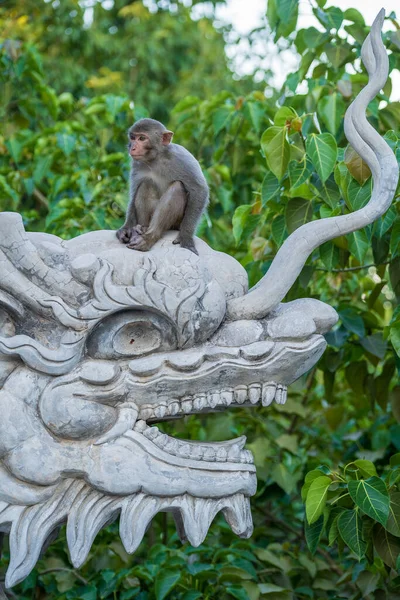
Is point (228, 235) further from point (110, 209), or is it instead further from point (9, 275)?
point (9, 275)

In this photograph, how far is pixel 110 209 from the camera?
398 centimetres

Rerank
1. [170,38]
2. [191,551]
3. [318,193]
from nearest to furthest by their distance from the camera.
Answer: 1. [318,193]
2. [191,551]
3. [170,38]

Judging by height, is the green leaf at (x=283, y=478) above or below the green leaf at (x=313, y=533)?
below

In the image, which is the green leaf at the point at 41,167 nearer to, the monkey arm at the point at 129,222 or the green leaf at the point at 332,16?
the green leaf at the point at 332,16

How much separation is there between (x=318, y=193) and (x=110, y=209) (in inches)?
51.3

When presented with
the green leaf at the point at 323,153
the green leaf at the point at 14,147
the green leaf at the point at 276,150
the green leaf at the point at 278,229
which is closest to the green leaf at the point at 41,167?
the green leaf at the point at 14,147

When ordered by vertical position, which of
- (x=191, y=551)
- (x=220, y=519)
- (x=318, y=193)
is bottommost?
(x=220, y=519)

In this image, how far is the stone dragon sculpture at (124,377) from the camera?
204cm

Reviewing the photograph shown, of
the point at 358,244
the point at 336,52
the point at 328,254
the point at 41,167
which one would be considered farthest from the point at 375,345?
the point at 41,167

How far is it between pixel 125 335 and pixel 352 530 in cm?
82

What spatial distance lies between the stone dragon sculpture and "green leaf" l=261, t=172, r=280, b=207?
0.71 metres

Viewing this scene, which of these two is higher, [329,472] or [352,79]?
[352,79]

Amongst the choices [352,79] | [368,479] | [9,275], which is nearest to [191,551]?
[368,479]

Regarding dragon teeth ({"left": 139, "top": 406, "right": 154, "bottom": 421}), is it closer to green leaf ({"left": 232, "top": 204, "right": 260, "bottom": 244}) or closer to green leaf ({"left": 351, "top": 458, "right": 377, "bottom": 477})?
green leaf ({"left": 351, "top": 458, "right": 377, "bottom": 477})
